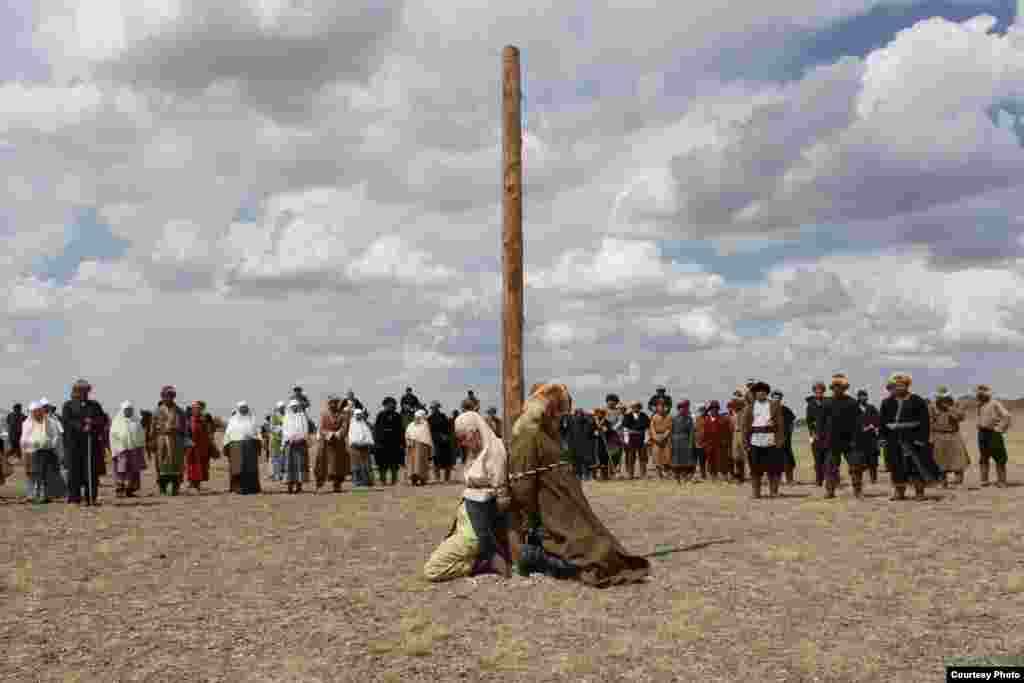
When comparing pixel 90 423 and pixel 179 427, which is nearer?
pixel 90 423

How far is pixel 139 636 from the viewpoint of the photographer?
313 inches

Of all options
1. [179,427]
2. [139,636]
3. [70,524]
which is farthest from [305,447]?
[139,636]

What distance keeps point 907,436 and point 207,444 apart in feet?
46.4

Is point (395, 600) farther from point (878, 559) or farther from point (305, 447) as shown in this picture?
point (305, 447)

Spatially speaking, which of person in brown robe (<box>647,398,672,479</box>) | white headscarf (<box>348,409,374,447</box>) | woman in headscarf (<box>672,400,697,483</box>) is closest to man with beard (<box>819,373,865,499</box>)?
woman in headscarf (<box>672,400,697,483</box>)

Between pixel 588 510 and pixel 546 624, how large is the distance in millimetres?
1981

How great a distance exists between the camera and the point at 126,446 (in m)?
19.5

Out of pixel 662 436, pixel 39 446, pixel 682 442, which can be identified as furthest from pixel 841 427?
pixel 39 446

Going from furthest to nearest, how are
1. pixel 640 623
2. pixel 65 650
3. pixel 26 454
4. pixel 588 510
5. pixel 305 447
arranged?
pixel 305 447
pixel 26 454
pixel 588 510
pixel 640 623
pixel 65 650

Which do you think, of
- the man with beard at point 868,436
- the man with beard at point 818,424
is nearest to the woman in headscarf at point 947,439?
the man with beard at point 868,436

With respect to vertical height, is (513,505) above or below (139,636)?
above

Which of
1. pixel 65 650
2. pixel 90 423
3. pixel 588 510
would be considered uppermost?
pixel 90 423

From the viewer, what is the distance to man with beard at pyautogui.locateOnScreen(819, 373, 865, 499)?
16.8 metres

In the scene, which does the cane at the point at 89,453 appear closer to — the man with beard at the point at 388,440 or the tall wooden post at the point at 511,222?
the man with beard at the point at 388,440
